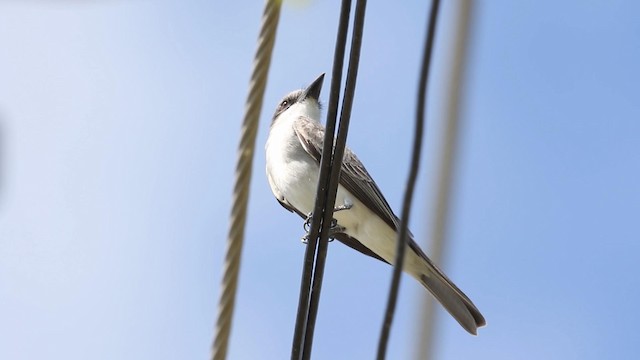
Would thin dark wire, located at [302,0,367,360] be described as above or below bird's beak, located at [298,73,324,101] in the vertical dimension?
below

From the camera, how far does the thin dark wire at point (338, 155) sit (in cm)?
332

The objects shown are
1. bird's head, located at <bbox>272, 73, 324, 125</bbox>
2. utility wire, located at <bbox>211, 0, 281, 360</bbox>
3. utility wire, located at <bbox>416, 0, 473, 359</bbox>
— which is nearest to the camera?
utility wire, located at <bbox>211, 0, 281, 360</bbox>

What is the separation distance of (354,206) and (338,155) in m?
2.92

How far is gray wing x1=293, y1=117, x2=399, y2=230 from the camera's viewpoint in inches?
257

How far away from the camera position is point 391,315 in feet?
8.68

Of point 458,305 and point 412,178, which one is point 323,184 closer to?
point 412,178

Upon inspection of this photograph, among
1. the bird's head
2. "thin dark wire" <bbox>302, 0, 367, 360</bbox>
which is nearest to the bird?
the bird's head

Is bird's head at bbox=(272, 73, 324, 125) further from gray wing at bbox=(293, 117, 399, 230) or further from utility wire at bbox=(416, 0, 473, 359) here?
utility wire at bbox=(416, 0, 473, 359)

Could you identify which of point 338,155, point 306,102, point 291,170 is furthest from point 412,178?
point 306,102

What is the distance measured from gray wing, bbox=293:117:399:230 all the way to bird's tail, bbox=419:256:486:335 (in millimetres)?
451

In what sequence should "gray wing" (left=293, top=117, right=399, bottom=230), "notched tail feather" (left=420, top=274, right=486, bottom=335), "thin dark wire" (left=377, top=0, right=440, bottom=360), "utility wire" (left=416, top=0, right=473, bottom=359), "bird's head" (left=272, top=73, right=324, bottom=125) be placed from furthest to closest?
"bird's head" (left=272, top=73, right=324, bottom=125)
"gray wing" (left=293, top=117, right=399, bottom=230)
"notched tail feather" (left=420, top=274, right=486, bottom=335)
"utility wire" (left=416, top=0, right=473, bottom=359)
"thin dark wire" (left=377, top=0, right=440, bottom=360)

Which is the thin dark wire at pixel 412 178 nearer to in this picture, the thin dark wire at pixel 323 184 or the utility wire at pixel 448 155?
the thin dark wire at pixel 323 184

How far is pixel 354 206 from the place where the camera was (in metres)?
6.56

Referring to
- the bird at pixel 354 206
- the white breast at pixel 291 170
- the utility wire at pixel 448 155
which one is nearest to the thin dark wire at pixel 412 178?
the utility wire at pixel 448 155
